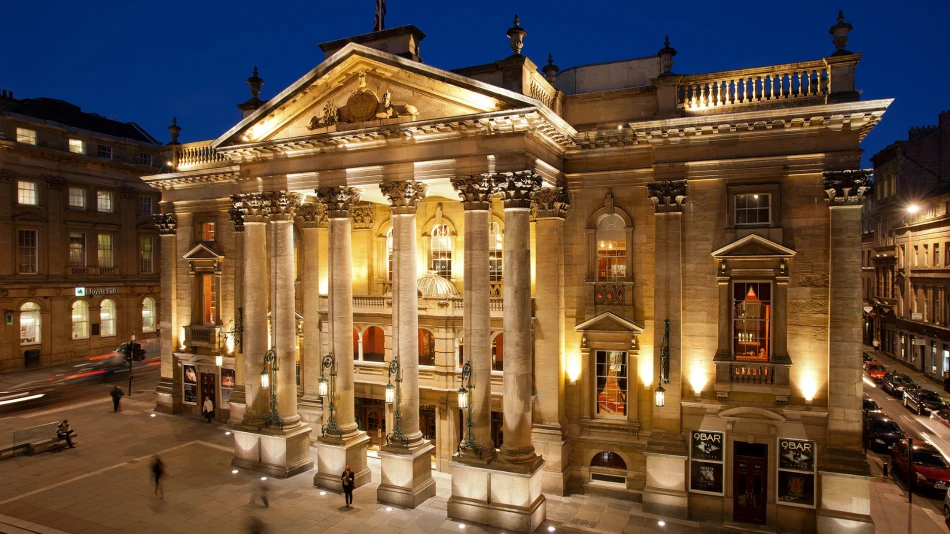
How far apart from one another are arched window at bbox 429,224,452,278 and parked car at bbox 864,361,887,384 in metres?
36.1

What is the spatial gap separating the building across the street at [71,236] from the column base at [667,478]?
146ft

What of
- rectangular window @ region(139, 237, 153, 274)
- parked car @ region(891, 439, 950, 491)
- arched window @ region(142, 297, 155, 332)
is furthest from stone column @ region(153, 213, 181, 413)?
parked car @ region(891, 439, 950, 491)

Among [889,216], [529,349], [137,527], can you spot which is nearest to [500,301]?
[529,349]

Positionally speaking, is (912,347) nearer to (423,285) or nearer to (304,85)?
(423,285)

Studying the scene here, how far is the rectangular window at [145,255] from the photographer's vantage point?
1998 inches

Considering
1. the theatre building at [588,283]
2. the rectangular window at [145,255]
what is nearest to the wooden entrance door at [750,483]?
the theatre building at [588,283]

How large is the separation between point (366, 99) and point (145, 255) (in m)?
40.3

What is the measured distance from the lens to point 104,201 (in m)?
48.1

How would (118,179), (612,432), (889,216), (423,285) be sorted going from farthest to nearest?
(889,216) → (118,179) → (423,285) → (612,432)

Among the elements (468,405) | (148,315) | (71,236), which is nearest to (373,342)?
(468,405)

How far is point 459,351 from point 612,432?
23.5 feet

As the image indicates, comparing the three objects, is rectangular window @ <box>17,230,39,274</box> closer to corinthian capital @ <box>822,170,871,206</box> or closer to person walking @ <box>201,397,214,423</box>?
person walking @ <box>201,397,214,423</box>

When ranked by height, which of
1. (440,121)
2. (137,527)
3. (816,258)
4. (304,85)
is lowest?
(137,527)

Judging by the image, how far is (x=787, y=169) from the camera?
18734mm
